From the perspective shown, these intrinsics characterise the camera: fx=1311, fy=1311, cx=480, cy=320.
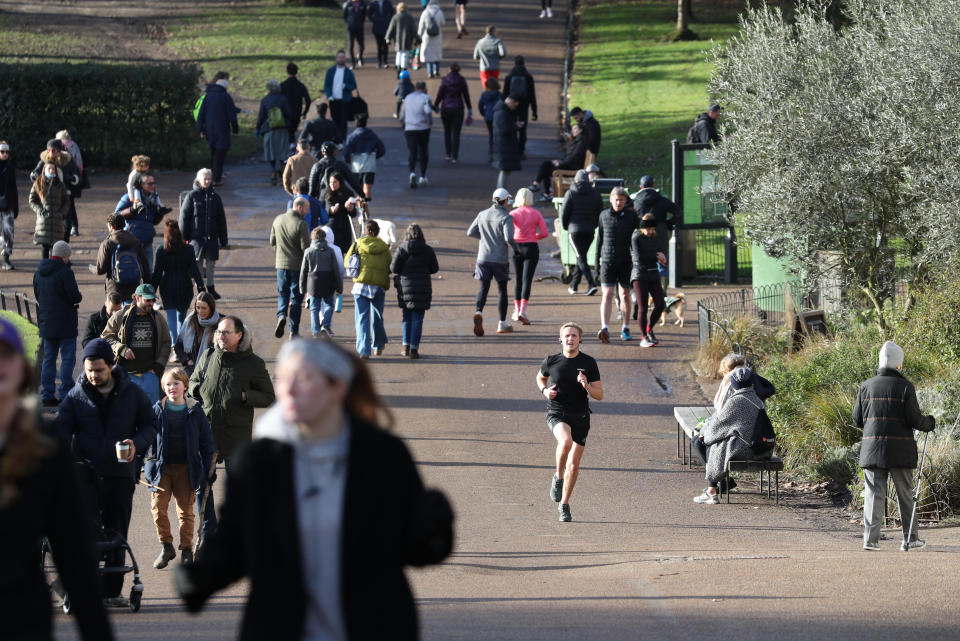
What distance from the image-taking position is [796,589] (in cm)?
790

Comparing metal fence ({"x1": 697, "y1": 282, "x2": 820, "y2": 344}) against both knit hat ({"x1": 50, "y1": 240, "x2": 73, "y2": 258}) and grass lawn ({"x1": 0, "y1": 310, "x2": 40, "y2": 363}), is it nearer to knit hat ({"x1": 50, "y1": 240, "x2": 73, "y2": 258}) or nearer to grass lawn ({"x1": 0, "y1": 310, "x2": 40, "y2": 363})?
knit hat ({"x1": 50, "y1": 240, "x2": 73, "y2": 258})

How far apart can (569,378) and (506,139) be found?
13.4 m

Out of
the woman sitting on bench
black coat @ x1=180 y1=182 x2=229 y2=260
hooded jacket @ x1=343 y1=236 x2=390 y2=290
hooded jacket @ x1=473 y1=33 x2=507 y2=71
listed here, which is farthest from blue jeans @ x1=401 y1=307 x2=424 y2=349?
hooded jacket @ x1=473 y1=33 x2=507 y2=71

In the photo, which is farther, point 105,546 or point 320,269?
point 320,269

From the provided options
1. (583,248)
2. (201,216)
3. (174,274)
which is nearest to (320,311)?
(174,274)

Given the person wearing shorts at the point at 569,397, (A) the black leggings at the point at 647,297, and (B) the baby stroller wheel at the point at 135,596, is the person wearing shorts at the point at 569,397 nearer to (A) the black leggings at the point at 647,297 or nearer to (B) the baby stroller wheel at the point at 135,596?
(B) the baby stroller wheel at the point at 135,596

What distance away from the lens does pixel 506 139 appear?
76.4 ft

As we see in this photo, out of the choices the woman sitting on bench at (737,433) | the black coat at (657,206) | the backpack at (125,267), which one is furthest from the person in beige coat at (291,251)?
the woman sitting on bench at (737,433)

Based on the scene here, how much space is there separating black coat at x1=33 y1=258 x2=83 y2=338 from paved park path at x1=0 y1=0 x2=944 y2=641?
2670mm

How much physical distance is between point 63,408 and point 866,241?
9.78 meters

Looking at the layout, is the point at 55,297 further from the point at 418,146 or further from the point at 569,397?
the point at 418,146

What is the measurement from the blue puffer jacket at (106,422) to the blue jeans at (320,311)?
266 inches

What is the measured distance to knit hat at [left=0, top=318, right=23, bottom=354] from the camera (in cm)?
351

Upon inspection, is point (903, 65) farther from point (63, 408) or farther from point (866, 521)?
point (63, 408)
